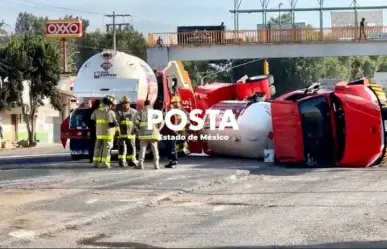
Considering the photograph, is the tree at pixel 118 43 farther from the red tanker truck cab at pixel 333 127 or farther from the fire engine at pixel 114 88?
the red tanker truck cab at pixel 333 127

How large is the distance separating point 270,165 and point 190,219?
29.3ft

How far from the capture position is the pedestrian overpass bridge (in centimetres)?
4519

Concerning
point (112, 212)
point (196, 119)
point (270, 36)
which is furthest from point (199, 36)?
point (112, 212)

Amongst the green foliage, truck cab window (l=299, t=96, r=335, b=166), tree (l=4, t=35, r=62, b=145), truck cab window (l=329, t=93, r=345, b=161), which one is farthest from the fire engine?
the green foliage

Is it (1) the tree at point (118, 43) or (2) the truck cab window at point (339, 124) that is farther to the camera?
(1) the tree at point (118, 43)

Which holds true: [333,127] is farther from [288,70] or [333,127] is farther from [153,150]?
[288,70]

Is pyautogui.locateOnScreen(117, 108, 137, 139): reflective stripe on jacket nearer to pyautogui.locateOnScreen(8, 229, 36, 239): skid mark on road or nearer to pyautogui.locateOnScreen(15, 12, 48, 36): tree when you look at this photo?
pyautogui.locateOnScreen(8, 229, 36, 239): skid mark on road

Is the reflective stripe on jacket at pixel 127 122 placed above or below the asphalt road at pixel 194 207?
above

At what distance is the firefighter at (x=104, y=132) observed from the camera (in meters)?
19.4

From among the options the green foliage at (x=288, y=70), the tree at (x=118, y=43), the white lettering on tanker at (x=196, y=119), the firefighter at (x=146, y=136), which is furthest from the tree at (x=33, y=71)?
the firefighter at (x=146, y=136)

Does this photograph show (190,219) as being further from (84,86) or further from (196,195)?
(84,86)

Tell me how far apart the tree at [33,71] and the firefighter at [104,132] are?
26949 millimetres

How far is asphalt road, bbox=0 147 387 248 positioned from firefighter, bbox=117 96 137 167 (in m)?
0.87

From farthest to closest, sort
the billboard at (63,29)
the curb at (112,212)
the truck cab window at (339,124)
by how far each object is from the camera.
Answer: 1. the billboard at (63,29)
2. the truck cab window at (339,124)
3. the curb at (112,212)
